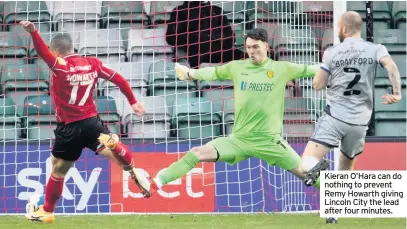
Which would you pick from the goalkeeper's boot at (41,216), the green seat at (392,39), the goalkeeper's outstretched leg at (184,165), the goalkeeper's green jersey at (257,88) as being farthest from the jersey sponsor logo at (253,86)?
the green seat at (392,39)

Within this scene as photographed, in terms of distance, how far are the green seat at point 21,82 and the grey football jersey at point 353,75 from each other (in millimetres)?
5131

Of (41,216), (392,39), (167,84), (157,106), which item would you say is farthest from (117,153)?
(392,39)

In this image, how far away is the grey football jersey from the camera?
38.0 feet

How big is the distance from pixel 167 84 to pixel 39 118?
71.5 inches

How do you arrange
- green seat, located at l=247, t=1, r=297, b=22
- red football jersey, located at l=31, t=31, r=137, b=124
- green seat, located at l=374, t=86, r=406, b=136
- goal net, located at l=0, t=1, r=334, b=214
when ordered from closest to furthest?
red football jersey, located at l=31, t=31, r=137, b=124
goal net, located at l=0, t=1, r=334, b=214
green seat, located at l=247, t=1, r=297, b=22
green seat, located at l=374, t=86, r=406, b=136

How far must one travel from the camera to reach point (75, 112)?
481 inches

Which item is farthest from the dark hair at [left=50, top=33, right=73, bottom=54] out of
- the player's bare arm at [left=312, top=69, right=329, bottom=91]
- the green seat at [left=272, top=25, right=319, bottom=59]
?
the green seat at [left=272, top=25, right=319, bottom=59]

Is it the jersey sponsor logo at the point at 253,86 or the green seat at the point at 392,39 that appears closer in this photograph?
Result: the jersey sponsor logo at the point at 253,86

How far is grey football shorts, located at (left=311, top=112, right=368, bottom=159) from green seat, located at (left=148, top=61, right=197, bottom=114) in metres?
4.15

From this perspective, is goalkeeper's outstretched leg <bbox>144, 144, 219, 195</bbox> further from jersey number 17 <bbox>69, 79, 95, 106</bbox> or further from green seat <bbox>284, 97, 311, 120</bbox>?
green seat <bbox>284, 97, 311, 120</bbox>

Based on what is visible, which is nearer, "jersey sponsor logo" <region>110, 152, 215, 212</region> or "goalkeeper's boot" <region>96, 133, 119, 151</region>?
"goalkeeper's boot" <region>96, 133, 119, 151</region>

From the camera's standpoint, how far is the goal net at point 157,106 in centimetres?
1486

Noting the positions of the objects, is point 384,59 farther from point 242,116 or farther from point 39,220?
point 39,220

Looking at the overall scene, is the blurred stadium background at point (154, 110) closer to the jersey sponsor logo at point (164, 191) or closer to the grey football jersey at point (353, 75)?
the jersey sponsor logo at point (164, 191)
